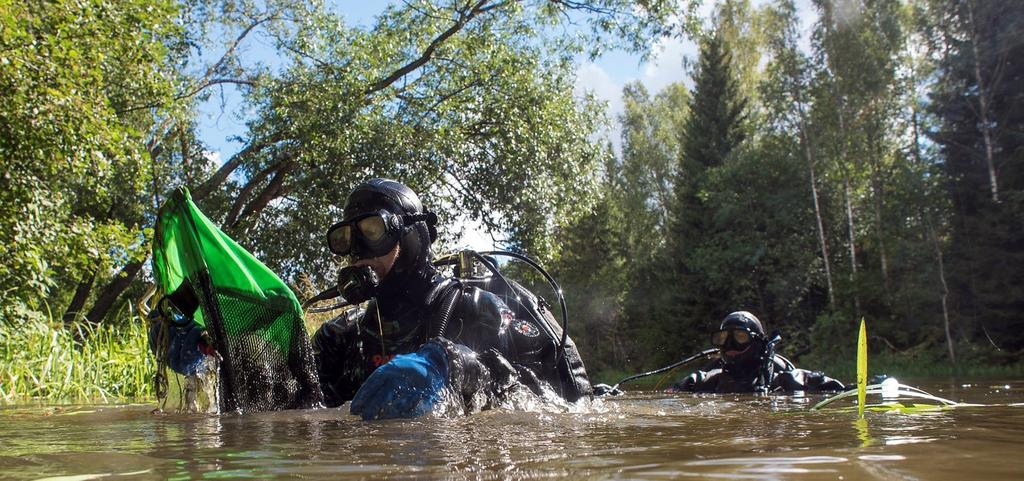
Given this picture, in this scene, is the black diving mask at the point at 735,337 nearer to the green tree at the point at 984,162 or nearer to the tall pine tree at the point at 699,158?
the green tree at the point at 984,162

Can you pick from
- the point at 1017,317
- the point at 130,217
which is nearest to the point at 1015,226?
the point at 1017,317

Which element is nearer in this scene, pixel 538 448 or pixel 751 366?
pixel 538 448

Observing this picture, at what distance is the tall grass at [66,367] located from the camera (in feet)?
26.0

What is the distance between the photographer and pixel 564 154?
598 inches

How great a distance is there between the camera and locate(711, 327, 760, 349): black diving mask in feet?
25.3

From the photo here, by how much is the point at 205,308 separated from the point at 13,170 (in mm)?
6321

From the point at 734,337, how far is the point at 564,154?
25.8ft

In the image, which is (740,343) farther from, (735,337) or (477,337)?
(477,337)

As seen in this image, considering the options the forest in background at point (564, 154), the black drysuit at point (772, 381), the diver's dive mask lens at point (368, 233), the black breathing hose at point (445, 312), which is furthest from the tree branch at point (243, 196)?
the black breathing hose at point (445, 312)

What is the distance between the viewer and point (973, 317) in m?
22.2

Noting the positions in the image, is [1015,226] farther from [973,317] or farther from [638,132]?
[638,132]

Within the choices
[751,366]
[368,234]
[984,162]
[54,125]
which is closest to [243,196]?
[54,125]

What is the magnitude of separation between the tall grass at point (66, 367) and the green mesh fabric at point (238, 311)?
4443mm

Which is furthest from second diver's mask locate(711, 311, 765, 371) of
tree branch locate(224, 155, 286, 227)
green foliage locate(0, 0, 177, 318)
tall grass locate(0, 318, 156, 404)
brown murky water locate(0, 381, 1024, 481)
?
tree branch locate(224, 155, 286, 227)
